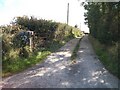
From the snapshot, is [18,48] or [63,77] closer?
[63,77]

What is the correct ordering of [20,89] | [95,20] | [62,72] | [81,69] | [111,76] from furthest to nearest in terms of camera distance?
[95,20], [81,69], [62,72], [111,76], [20,89]

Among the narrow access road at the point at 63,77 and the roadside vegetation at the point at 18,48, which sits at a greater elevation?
the roadside vegetation at the point at 18,48

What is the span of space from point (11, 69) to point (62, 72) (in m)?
2.56

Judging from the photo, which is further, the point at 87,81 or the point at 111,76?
the point at 111,76

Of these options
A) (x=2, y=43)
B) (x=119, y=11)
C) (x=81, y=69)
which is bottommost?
(x=81, y=69)

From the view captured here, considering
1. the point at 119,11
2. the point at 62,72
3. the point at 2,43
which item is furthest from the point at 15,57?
the point at 119,11

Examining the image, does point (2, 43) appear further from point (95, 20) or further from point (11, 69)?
point (95, 20)

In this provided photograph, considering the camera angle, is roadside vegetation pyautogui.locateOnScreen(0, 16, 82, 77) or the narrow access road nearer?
the narrow access road

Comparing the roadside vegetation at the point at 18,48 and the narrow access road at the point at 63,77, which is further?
the roadside vegetation at the point at 18,48

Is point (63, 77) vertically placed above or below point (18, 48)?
below

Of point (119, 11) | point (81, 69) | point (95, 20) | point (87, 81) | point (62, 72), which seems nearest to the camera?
point (87, 81)

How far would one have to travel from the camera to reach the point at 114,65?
11914mm

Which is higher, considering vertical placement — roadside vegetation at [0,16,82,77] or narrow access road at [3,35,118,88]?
roadside vegetation at [0,16,82,77]

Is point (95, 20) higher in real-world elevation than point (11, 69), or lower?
higher
